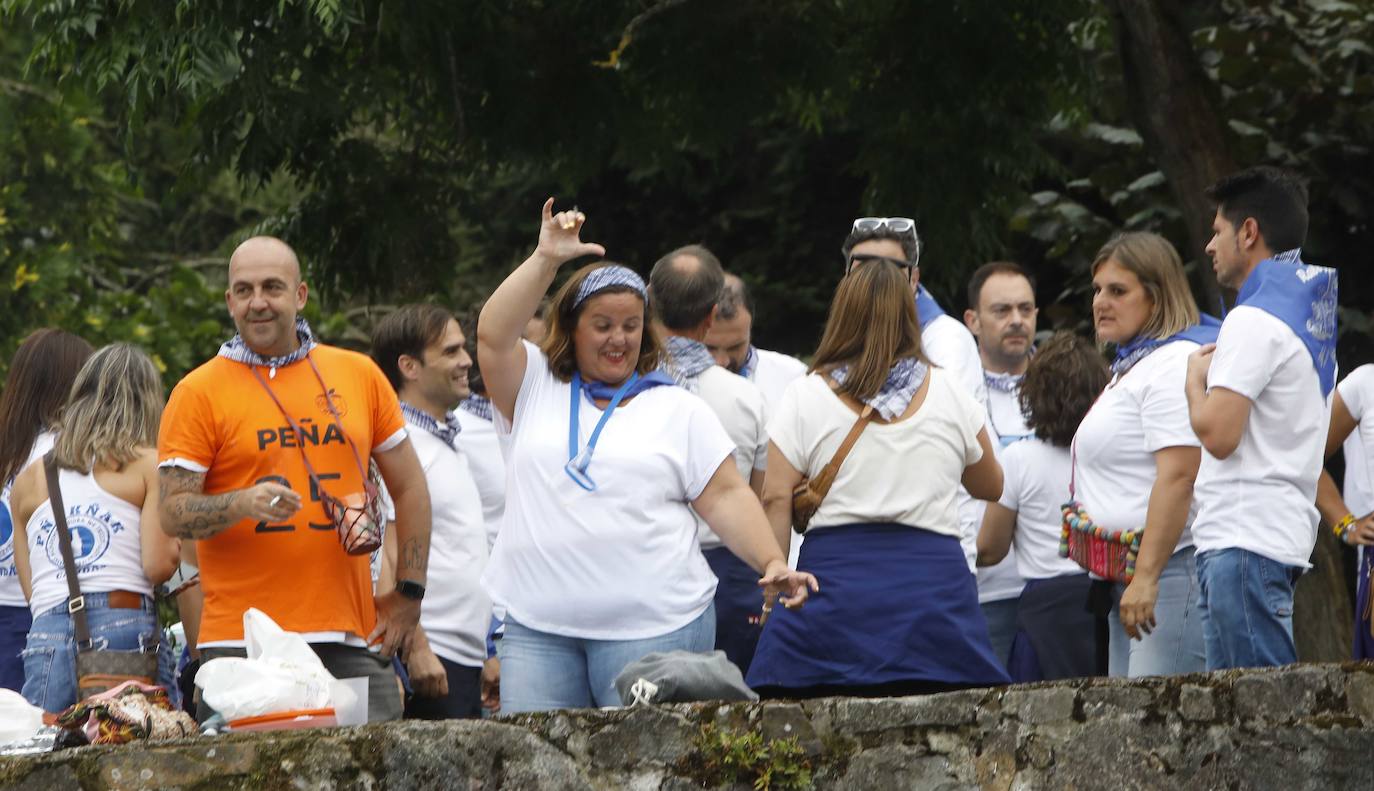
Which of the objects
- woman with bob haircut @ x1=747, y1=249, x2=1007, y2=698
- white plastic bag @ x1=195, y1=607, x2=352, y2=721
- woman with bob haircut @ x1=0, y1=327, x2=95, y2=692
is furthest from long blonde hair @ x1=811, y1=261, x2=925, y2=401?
woman with bob haircut @ x1=0, y1=327, x2=95, y2=692

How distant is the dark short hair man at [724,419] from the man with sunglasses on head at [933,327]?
0.68 meters

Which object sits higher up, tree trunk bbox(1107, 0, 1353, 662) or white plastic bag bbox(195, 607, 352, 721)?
tree trunk bbox(1107, 0, 1353, 662)

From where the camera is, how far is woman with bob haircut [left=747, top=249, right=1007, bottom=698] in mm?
4859

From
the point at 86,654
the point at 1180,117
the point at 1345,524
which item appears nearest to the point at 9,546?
the point at 86,654

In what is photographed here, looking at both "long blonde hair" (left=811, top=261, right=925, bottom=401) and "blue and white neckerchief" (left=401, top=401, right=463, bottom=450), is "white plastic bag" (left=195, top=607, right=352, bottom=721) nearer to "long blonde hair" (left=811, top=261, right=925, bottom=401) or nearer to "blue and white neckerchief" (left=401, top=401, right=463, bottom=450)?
"long blonde hair" (left=811, top=261, right=925, bottom=401)

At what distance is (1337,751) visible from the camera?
14.8 ft

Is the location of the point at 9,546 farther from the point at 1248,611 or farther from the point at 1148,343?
the point at 1248,611

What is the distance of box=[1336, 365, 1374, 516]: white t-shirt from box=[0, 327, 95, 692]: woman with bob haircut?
13.8 feet

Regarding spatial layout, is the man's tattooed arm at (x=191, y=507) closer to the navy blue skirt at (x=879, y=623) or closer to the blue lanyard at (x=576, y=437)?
the blue lanyard at (x=576, y=437)

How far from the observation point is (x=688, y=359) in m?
5.88

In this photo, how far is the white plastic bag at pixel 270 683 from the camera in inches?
164

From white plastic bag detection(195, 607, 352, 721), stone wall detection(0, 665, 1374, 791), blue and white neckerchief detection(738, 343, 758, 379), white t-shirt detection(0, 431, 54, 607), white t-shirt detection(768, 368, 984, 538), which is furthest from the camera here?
blue and white neckerchief detection(738, 343, 758, 379)

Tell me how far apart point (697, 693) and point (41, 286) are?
8.82m

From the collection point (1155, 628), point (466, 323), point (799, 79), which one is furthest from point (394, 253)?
point (1155, 628)
